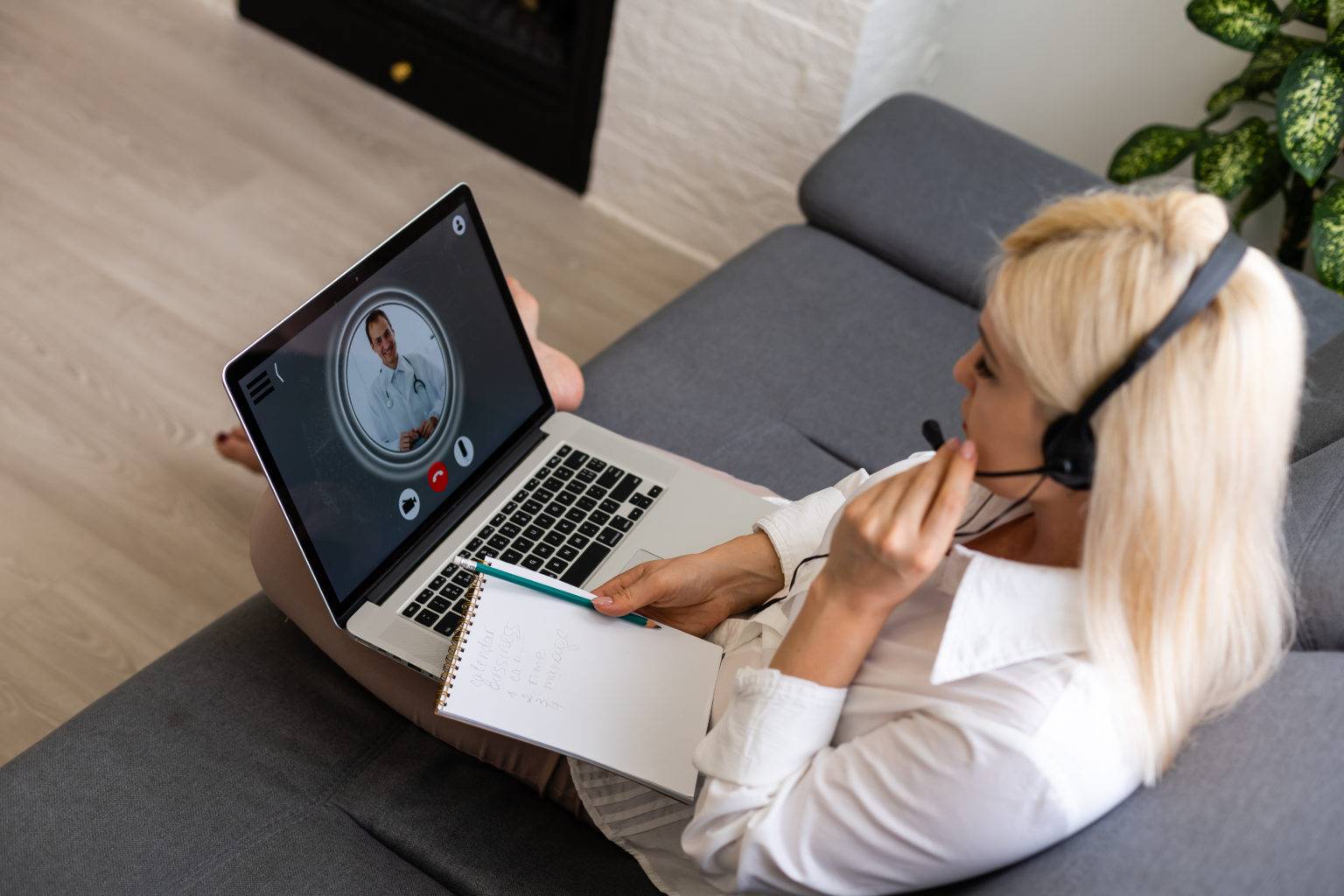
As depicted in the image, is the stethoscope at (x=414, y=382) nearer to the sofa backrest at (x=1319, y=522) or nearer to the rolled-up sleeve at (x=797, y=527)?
the rolled-up sleeve at (x=797, y=527)

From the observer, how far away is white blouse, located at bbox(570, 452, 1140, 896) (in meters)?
0.90

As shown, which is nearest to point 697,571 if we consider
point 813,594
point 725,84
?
point 813,594

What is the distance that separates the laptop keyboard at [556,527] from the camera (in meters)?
1.26

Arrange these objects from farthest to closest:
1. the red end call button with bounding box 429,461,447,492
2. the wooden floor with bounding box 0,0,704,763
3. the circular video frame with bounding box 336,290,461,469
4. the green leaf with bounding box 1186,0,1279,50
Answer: the green leaf with bounding box 1186,0,1279,50 → the wooden floor with bounding box 0,0,704,763 → the red end call button with bounding box 429,461,447,492 → the circular video frame with bounding box 336,290,461,469

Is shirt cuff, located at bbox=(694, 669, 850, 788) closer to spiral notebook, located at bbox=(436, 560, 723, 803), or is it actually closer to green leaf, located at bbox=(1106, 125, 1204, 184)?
spiral notebook, located at bbox=(436, 560, 723, 803)

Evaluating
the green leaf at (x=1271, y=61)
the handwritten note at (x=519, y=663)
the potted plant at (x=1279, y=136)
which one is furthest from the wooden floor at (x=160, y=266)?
the green leaf at (x=1271, y=61)

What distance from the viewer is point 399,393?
126 centimetres

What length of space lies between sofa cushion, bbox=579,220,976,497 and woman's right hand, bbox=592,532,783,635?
318 millimetres

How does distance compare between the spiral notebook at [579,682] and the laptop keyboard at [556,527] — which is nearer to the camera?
the spiral notebook at [579,682]

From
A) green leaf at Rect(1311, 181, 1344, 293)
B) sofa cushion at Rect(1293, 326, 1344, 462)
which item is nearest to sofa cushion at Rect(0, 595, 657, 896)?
sofa cushion at Rect(1293, 326, 1344, 462)

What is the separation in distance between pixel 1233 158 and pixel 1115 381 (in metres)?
1.51

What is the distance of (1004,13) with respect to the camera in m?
2.58

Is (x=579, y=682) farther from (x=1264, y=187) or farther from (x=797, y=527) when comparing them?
(x=1264, y=187)

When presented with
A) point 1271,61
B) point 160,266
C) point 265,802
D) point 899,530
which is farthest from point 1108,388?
point 160,266
